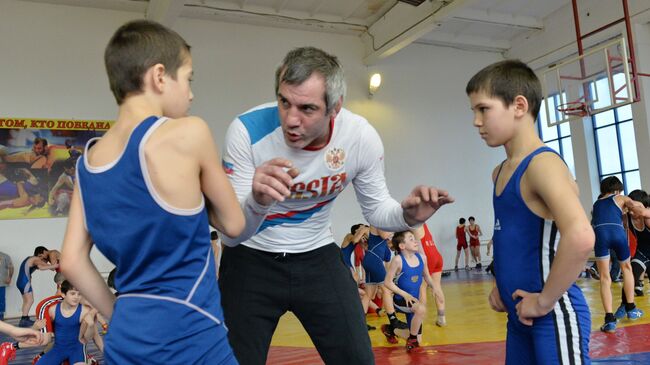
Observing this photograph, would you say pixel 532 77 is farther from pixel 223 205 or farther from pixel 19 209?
pixel 19 209

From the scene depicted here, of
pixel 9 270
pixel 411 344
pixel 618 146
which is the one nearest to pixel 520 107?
pixel 411 344

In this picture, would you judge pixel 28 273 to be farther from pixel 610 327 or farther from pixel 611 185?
pixel 611 185

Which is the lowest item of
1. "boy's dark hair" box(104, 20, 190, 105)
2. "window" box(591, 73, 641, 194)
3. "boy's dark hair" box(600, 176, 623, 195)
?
"boy's dark hair" box(600, 176, 623, 195)

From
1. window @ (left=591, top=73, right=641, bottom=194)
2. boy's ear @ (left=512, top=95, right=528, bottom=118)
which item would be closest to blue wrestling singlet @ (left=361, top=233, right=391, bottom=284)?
boy's ear @ (left=512, top=95, right=528, bottom=118)

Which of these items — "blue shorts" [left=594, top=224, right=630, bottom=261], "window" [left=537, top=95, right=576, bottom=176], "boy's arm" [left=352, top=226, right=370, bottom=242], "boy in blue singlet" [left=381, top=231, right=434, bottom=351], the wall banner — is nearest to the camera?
"boy in blue singlet" [left=381, top=231, right=434, bottom=351]

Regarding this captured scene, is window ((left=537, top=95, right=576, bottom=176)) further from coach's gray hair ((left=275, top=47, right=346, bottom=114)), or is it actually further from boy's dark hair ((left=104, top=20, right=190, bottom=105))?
boy's dark hair ((left=104, top=20, right=190, bottom=105))

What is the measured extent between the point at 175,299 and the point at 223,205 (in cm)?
33

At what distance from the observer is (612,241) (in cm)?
707

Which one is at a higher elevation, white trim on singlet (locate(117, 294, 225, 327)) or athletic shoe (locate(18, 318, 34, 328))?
white trim on singlet (locate(117, 294, 225, 327))

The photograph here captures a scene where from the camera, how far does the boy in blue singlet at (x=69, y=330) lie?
5.09m

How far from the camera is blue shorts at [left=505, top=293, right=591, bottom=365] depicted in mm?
2133

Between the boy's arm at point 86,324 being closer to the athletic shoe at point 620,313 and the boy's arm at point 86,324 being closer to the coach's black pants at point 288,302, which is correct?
the coach's black pants at point 288,302

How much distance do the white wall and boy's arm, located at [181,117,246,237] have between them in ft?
40.3

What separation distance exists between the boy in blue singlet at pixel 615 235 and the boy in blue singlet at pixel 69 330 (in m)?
5.60
